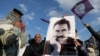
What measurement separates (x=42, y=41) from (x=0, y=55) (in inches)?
67.7

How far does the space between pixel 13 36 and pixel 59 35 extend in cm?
122

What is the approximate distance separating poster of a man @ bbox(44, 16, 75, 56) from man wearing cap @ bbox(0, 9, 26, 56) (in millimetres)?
653

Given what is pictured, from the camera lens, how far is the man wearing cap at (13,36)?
6.09 metres

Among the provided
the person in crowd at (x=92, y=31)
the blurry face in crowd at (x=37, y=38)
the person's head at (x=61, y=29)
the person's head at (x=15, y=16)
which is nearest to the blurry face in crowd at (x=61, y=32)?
the person's head at (x=61, y=29)

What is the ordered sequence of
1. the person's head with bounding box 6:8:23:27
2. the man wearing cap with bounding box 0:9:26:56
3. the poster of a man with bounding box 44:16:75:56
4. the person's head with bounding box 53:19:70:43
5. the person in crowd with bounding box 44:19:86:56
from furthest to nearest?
1. the person's head with bounding box 6:8:23:27
2. the person's head with bounding box 53:19:70:43
3. the poster of a man with bounding box 44:16:75:56
4. the person in crowd with bounding box 44:19:86:56
5. the man wearing cap with bounding box 0:9:26:56

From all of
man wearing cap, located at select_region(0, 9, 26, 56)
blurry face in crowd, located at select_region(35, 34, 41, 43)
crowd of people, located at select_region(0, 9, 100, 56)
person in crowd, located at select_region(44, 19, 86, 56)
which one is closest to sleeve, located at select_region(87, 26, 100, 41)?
crowd of people, located at select_region(0, 9, 100, 56)

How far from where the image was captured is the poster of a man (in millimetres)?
6566

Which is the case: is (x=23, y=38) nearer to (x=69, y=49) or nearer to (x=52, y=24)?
(x=52, y=24)

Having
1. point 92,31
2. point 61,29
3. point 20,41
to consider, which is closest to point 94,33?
point 92,31

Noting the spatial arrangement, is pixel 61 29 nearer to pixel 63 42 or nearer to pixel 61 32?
pixel 61 32

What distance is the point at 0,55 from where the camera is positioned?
6.33 metres

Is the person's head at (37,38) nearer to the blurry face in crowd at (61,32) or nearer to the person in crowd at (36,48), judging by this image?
the person in crowd at (36,48)

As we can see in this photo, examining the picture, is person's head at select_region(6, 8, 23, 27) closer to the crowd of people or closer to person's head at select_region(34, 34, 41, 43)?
the crowd of people

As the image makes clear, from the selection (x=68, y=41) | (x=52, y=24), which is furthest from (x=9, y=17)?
(x=68, y=41)
